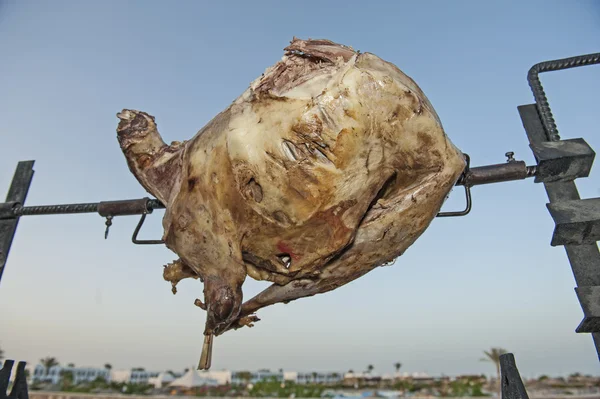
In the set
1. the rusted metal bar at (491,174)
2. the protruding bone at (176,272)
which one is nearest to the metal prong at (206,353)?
the protruding bone at (176,272)

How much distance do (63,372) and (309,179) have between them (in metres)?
73.4

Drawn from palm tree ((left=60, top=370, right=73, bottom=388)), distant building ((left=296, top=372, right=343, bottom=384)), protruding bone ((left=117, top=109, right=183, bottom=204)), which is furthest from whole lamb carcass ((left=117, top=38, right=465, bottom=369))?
distant building ((left=296, top=372, right=343, bottom=384))

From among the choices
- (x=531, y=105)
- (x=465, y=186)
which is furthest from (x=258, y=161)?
(x=531, y=105)

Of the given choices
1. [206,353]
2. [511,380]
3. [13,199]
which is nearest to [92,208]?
[13,199]

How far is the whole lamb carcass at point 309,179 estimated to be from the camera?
2.17m

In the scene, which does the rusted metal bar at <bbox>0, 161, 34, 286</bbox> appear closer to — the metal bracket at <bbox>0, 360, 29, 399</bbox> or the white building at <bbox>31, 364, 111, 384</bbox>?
the metal bracket at <bbox>0, 360, 29, 399</bbox>

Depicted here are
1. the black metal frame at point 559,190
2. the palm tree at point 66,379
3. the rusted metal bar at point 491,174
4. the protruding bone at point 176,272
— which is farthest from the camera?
the palm tree at point 66,379

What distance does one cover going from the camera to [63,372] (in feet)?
198

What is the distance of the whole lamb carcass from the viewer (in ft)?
7.13

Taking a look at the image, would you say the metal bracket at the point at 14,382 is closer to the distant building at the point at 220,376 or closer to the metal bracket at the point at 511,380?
the metal bracket at the point at 511,380

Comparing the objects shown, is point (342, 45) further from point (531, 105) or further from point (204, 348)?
point (204, 348)

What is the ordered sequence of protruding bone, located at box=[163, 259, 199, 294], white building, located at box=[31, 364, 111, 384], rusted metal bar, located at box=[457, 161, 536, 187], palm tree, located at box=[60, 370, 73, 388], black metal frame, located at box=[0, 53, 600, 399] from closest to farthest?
black metal frame, located at box=[0, 53, 600, 399] < rusted metal bar, located at box=[457, 161, 536, 187] < protruding bone, located at box=[163, 259, 199, 294] < palm tree, located at box=[60, 370, 73, 388] < white building, located at box=[31, 364, 111, 384]

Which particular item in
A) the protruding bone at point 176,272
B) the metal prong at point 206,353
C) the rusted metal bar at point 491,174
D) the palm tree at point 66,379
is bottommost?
the palm tree at point 66,379

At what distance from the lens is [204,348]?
2873 millimetres
